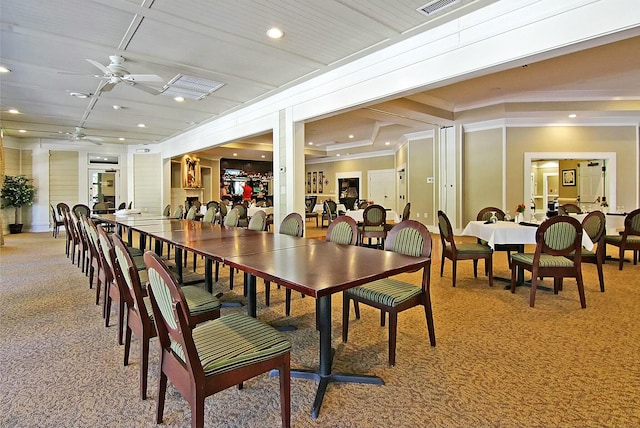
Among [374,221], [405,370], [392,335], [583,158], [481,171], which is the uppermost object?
[583,158]

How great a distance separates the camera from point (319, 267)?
81.0 inches

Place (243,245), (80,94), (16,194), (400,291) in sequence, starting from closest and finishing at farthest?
(400,291), (243,245), (80,94), (16,194)

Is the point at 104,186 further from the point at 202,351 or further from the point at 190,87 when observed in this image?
the point at 202,351

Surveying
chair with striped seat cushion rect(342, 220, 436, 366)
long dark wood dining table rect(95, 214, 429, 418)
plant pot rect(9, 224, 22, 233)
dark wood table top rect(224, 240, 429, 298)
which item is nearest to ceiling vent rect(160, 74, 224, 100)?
long dark wood dining table rect(95, 214, 429, 418)

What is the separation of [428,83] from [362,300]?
2.61 m

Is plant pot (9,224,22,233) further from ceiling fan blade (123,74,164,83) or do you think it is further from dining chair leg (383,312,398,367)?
dining chair leg (383,312,398,367)

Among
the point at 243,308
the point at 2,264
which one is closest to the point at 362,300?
the point at 243,308

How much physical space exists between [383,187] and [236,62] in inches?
381

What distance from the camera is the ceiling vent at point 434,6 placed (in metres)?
3.20

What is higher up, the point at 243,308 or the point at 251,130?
the point at 251,130

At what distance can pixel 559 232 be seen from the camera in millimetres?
3518

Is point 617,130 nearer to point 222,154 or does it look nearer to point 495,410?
point 495,410

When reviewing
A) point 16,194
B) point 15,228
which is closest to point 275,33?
point 16,194

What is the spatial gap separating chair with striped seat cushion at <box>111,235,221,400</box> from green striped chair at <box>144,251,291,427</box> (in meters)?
0.24
